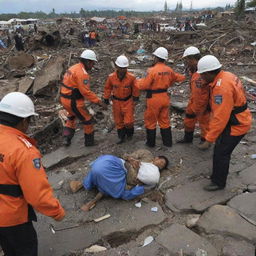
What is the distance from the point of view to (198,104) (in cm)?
480

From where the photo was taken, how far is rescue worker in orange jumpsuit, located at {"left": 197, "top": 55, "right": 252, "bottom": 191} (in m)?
3.37

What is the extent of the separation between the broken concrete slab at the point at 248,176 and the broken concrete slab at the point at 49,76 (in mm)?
6636

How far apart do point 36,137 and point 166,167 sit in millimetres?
2976

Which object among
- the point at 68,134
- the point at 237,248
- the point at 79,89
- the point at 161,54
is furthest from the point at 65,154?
the point at 237,248

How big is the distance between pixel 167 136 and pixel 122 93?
3.72ft

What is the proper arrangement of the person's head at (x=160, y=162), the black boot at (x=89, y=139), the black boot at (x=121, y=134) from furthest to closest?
the black boot at (x=121, y=134)
the black boot at (x=89, y=139)
the person's head at (x=160, y=162)

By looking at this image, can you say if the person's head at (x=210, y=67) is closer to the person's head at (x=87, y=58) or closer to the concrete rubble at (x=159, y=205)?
the concrete rubble at (x=159, y=205)

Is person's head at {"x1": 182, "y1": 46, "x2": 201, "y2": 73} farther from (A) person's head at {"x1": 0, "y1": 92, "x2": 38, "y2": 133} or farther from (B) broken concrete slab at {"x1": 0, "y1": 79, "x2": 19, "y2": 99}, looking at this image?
(B) broken concrete slab at {"x1": 0, "y1": 79, "x2": 19, "y2": 99}

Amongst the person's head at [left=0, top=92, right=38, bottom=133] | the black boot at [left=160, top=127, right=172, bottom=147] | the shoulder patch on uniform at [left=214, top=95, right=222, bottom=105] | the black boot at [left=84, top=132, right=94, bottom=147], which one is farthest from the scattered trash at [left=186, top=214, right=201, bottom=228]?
the black boot at [left=84, top=132, right=94, bottom=147]

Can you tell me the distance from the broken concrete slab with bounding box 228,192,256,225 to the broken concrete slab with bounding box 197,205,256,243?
0.11 meters

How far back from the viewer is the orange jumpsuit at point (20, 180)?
219 cm

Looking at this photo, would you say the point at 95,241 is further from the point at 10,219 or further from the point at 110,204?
the point at 10,219

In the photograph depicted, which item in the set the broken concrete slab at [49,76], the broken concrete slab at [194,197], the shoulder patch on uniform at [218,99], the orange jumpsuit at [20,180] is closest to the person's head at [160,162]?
the broken concrete slab at [194,197]

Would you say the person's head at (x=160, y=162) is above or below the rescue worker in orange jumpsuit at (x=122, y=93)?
below
